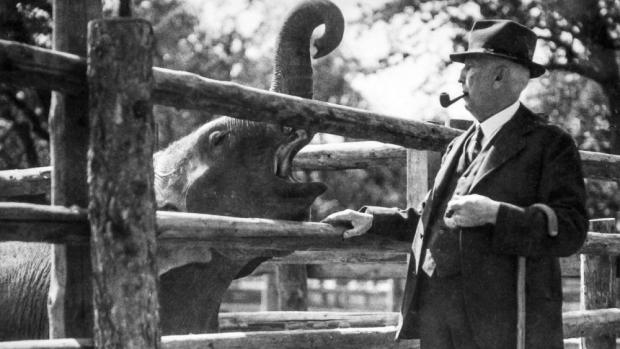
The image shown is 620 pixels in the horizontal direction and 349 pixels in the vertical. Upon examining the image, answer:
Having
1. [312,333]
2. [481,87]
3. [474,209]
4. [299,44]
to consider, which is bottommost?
[312,333]

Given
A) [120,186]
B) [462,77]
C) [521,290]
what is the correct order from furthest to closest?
[462,77] → [521,290] → [120,186]

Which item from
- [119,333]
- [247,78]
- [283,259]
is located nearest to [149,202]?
[119,333]

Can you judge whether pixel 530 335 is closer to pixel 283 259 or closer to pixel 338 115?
pixel 338 115

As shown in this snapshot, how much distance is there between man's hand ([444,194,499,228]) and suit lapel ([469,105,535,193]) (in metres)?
0.17

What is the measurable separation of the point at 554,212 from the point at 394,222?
779mm

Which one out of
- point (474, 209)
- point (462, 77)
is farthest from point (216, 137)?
point (474, 209)

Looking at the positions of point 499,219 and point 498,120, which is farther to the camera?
point 498,120

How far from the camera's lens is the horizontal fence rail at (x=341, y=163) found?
585 centimetres

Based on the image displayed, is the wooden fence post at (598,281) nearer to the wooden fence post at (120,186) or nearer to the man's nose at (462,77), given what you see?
the man's nose at (462,77)

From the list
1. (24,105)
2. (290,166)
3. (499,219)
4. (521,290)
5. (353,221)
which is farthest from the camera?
(24,105)

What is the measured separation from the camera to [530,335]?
12.9 feet

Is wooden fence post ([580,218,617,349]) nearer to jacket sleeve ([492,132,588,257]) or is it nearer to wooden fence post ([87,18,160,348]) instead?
jacket sleeve ([492,132,588,257])

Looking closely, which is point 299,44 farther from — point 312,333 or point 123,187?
point 123,187

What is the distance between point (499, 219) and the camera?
3.79 m
